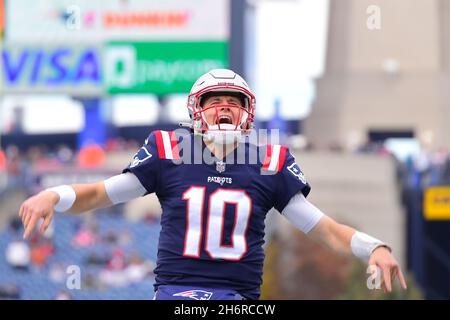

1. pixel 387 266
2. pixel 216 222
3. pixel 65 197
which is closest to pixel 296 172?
pixel 216 222

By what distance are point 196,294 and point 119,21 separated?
39.3m

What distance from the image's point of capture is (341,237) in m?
5.29

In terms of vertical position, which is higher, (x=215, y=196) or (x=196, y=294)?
(x=215, y=196)

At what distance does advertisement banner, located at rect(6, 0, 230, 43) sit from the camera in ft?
139

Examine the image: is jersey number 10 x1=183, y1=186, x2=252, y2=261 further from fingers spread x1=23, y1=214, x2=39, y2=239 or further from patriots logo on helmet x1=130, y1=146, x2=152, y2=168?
fingers spread x1=23, y1=214, x2=39, y2=239

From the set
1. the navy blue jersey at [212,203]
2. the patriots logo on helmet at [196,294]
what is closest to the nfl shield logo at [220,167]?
the navy blue jersey at [212,203]

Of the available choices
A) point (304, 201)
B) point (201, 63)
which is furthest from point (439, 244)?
→ point (304, 201)

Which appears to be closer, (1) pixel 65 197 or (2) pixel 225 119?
(1) pixel 65 197

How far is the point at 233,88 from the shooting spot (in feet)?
17.7

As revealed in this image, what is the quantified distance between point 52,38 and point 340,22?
1396 centimetres

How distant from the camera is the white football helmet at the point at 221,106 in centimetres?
536

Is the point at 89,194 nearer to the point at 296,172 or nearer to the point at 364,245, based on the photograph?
the point at 296,172

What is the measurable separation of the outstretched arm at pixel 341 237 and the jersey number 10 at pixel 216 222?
291mm
